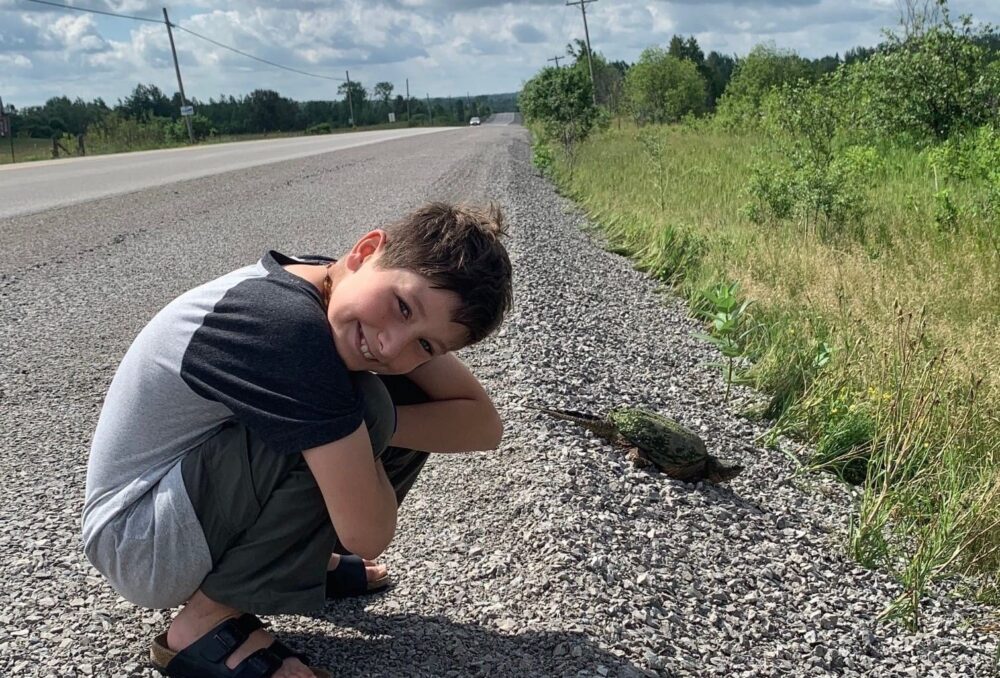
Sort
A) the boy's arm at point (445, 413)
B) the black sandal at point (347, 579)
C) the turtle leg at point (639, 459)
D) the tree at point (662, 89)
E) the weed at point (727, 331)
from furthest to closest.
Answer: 1. the tree at point (662, 89)
2. the weed at point (727, 331)
3. the turtle leg at point (639, 459)
4. the black sandal at point (347, 579)
5. the boy's arm at point (445, 413)

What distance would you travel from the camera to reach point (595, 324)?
5.92 m

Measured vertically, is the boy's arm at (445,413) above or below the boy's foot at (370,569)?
above

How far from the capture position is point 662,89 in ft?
157

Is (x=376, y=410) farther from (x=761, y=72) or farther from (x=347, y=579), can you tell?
(x=761, y=72)

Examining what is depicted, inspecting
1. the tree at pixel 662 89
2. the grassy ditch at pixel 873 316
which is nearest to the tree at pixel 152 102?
the tree at pixel 662 89

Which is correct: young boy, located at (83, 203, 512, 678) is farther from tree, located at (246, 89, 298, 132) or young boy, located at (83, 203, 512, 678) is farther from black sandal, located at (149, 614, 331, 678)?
tree, located at (246, 89, 298, 132)

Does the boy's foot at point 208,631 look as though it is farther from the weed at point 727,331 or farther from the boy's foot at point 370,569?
the weed at point 727,331

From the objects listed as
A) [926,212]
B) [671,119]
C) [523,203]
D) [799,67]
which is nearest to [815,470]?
[926,212]

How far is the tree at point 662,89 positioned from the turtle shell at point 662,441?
138 ft

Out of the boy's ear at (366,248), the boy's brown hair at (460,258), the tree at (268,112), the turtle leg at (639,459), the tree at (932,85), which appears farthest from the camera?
the tree at (268,112)

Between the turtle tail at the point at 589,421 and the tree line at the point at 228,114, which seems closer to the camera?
the turtle tail at the point at 589,421

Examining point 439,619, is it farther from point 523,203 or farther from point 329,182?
point 329,182

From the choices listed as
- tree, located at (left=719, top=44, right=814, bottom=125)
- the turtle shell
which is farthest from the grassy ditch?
tree, located at (left=719, top=44, right=814, bottom=125)

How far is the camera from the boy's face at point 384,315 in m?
2.00
